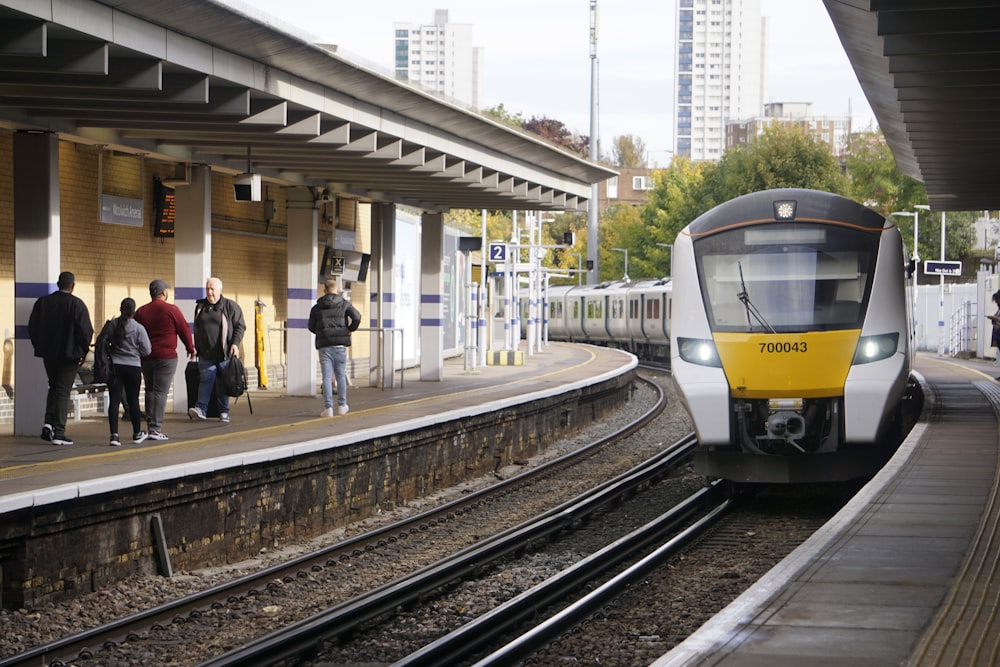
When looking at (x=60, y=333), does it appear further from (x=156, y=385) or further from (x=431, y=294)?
(x=431, y=294)

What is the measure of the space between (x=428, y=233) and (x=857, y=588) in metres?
18.4

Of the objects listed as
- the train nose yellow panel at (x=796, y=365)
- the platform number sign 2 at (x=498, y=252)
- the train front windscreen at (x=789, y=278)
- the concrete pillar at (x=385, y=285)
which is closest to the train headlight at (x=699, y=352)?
the train front windscreen at (x=789, y=278)

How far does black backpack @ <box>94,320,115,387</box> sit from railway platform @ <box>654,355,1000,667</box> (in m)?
7.05

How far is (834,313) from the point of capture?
1272 centimetres

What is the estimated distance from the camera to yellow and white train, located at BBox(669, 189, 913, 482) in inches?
495

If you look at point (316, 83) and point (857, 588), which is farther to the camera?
point (316, 83)

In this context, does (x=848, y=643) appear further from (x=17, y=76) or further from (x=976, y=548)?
(x=17, y=76)

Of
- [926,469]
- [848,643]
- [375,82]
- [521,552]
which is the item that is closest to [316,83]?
[375,82]

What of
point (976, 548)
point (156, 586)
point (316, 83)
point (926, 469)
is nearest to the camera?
point (976, 548)

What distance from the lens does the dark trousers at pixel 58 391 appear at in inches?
504

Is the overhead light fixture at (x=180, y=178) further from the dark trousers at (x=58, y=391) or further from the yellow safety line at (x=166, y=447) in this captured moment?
the dark trousers at (x=58, y=391)

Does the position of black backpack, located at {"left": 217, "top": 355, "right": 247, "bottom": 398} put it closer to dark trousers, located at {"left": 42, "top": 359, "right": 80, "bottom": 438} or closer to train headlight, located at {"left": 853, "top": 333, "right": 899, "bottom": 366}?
dark trousers, located at {"left": 42, "top": 359, "right": 80, "bottom": 438}

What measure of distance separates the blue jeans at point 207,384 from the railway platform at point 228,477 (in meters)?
0.24

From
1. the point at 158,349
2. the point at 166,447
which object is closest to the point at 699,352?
the point at 166,447
